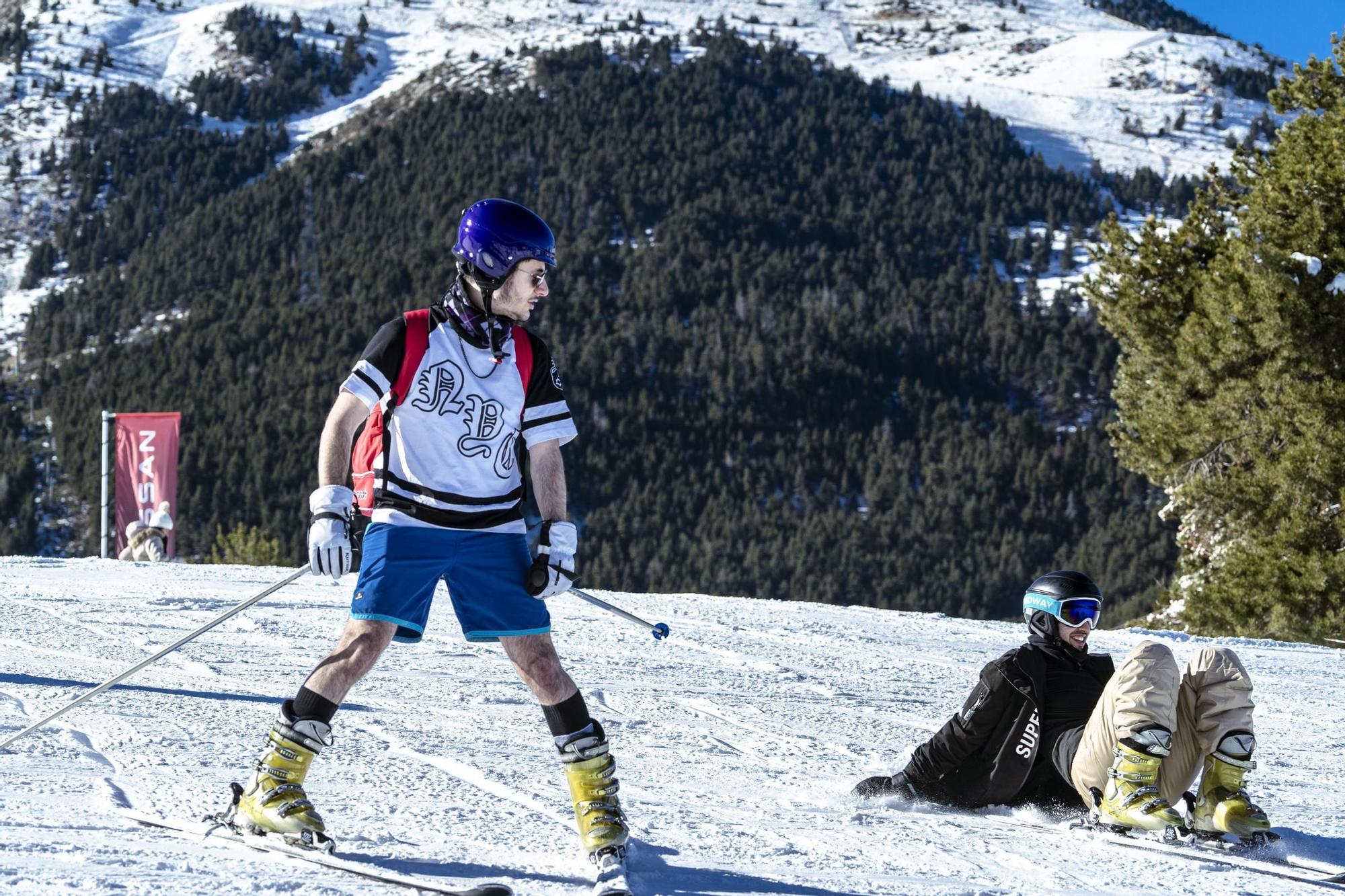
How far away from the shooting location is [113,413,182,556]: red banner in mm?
17516

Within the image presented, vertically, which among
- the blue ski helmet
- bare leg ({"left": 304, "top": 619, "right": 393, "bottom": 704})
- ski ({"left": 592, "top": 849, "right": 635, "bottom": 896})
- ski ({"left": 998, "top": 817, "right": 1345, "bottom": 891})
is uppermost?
the blue ski helmet

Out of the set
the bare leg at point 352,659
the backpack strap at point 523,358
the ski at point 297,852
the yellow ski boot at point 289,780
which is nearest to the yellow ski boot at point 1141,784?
the ski at point 297,852

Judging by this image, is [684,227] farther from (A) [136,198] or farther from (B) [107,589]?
(B) [107,589]

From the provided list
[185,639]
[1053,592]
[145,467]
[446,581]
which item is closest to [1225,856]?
[1053,592]

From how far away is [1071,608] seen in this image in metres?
3.66

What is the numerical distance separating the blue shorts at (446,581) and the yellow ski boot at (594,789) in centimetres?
27

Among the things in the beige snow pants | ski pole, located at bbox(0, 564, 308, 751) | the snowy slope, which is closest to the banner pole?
the snowy slope

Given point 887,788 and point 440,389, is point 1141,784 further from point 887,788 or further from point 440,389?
point 440,389

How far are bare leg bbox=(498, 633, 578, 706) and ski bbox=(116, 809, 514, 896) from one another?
466 mm

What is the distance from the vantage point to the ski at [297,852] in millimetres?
2691

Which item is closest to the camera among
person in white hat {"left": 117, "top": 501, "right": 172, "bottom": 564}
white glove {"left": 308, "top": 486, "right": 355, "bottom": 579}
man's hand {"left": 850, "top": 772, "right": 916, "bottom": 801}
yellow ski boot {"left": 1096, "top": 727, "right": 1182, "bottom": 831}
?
white glove {"left": 308, "top": 486, "right": 355, "bottom": 579}

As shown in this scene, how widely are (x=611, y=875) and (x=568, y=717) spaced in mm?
381

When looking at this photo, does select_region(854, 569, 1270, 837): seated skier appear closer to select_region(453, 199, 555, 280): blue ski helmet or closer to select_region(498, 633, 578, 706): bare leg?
select_region(498, 633, 578, 706): bare leg

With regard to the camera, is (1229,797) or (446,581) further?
(1229,797)
